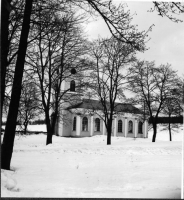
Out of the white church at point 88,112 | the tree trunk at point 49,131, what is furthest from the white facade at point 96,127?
the tree trunk at point 49,131

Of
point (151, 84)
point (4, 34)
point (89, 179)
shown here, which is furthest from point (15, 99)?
point (151, 84)

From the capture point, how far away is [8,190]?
3580 millimetres

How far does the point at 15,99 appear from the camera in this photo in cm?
504

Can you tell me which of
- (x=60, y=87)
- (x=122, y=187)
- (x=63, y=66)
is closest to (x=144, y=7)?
(x=122, y=187)

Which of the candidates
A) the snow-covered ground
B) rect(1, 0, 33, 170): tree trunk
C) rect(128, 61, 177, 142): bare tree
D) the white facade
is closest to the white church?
the white facade

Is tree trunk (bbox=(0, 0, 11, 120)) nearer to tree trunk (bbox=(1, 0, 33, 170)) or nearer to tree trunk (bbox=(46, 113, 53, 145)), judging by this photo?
tree trunk (bbox=(1, 0, 33, 170))

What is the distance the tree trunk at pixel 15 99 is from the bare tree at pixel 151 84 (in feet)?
9.60

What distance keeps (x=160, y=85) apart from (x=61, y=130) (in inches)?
331

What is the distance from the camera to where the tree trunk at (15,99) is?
490 cm

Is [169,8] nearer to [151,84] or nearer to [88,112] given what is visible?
[151,84]

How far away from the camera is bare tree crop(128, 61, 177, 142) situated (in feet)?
21.8

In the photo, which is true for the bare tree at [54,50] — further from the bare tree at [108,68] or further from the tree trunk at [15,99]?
the bare tree at [108,68]

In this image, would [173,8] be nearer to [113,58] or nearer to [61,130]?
[113,58]

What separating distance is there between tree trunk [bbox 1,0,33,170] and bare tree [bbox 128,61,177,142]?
2.93m
